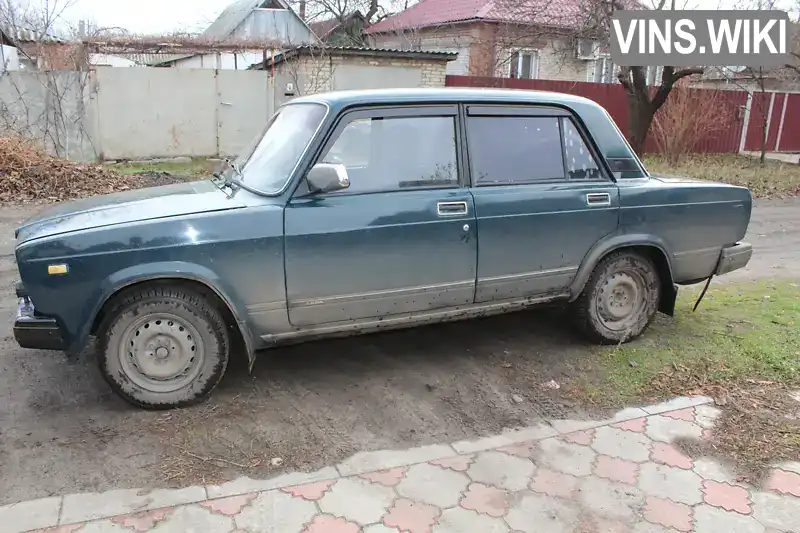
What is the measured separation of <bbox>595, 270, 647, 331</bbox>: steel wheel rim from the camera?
470cm

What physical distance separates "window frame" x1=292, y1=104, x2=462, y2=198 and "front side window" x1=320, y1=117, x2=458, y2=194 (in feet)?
0.05

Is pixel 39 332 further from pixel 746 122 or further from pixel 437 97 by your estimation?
pixel 746 122

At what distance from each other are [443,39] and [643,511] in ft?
80.2

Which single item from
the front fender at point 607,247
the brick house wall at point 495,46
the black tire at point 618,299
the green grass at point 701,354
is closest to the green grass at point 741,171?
the brick house wall at point 495,46

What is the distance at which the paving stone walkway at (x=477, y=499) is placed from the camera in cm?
280

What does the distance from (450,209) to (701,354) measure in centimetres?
220

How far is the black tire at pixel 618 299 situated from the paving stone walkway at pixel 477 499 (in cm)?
131

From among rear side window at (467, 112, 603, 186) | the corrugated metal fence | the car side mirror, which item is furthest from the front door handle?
the corrugated metal fence

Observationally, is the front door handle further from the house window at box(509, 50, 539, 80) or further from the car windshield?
the house window at box(509, 50, 539, 80)

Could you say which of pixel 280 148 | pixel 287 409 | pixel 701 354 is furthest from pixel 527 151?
pixel 287 409

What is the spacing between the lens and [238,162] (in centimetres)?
443

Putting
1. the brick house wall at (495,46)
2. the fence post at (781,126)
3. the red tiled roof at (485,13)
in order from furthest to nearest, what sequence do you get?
the fence post at (781,126) < the brick house wall at (495,46) < the red tiled roof at (485,13)

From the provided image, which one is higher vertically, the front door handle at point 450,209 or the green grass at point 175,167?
the front door handle at point 450,209

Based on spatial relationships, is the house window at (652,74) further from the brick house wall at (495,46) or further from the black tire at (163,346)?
the black tire at (163,346)
